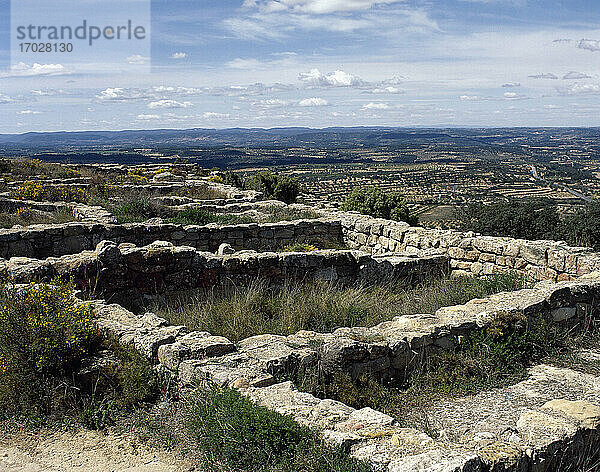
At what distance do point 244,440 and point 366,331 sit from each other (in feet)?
7.82

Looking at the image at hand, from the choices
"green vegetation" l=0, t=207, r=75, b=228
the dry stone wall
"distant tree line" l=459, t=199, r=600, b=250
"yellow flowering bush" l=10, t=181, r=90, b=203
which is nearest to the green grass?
the dry stone wall

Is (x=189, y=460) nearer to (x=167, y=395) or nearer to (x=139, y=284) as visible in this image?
(x=167, y=395)

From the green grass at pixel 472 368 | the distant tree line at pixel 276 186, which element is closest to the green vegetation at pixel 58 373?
the green grass at pixel 472 368

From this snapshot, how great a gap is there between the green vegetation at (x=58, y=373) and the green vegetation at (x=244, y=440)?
0.59 m

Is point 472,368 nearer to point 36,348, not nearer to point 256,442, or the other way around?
point 256,442

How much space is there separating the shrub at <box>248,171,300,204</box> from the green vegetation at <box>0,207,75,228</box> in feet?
34.7

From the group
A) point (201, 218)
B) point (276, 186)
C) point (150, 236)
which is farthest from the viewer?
point (276, 186)

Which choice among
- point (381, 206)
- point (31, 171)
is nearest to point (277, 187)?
point (381, 206)

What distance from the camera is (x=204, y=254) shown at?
8.12 metres

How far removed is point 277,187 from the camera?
23.5 m

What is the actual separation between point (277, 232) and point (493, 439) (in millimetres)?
8839

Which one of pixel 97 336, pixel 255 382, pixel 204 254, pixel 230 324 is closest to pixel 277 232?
pixel 204 254

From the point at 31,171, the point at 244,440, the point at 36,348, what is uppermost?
the point at 31,171

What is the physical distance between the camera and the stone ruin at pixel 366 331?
363cm
